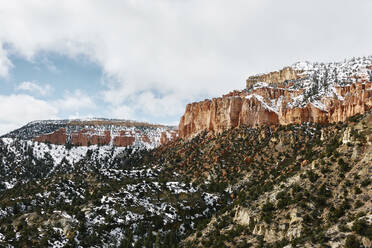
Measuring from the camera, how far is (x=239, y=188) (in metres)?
79.6

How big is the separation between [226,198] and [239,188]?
16.4ft

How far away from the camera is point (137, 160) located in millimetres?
145375

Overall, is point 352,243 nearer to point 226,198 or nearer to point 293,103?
point 226,198

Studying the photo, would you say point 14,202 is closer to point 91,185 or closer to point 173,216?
point 91,185

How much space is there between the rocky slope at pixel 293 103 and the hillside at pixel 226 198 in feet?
27.1

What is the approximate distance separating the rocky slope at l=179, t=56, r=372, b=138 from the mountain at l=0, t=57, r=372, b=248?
1.73ft

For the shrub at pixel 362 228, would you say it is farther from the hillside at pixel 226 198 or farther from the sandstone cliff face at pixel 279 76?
the sandstone cliff face at pixel 279 76

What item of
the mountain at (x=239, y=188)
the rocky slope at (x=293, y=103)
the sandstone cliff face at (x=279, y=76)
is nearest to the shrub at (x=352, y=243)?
the mountain at (x=239, y=188)

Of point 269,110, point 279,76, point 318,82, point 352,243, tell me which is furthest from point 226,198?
point 279,76

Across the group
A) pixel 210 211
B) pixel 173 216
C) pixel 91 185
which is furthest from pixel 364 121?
pixel 91 185

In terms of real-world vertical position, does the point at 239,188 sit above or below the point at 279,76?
below

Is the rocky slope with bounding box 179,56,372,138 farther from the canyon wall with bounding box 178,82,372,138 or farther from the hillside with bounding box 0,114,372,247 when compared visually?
the hillside with bounding box 0,114,372,247

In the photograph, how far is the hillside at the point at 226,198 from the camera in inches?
1489

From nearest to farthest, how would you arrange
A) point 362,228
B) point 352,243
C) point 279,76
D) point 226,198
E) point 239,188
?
point 352,243 < point 362,228 < point 226,198 < point 239,188 < point 279,76
